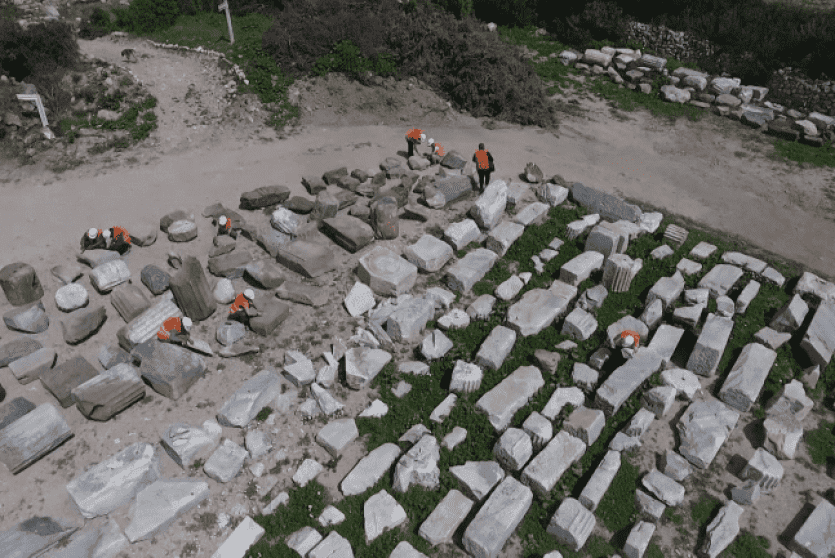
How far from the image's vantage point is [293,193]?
518 inches

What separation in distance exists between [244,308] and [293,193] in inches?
180

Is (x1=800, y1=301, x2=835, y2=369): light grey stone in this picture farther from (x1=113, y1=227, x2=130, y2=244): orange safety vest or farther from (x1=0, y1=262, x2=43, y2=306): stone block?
(x1=0, y1=262, x2=43, y2=306): stone block

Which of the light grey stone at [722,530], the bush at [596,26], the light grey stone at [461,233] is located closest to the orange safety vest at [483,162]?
the light grey stone at [461,233]

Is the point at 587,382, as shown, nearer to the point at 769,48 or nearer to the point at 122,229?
the point at 122,229

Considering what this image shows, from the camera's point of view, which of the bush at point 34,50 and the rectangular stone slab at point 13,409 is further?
the bush at point 34,50

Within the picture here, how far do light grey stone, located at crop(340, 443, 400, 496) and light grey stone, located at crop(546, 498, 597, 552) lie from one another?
2.20 metres

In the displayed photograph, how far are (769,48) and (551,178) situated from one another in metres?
11.3

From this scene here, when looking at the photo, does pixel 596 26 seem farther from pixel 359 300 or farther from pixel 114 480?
pixel 114 480

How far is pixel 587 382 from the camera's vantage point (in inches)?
340

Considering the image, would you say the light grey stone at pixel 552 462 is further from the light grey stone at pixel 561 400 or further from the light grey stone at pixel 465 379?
the light grey stone at pixel 465 379

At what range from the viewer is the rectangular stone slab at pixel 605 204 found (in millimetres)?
12422

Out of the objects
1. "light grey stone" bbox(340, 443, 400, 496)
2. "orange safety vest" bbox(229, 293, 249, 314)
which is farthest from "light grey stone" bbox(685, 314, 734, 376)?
"orange safety vest" bbox(229, 293, 249, 314)

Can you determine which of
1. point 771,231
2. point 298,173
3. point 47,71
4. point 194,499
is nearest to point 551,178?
point 771,231

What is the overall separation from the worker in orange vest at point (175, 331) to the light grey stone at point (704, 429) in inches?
297
